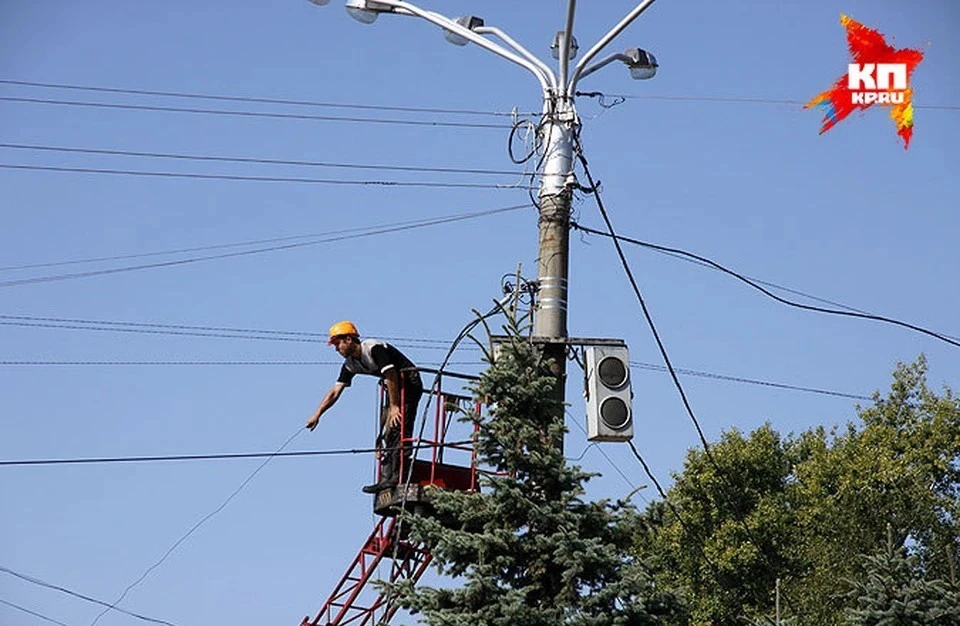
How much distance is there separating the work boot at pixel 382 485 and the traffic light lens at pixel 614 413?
2615mm

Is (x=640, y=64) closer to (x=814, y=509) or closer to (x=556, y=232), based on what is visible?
(x=556, y=232)

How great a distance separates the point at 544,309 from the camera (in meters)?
13.8

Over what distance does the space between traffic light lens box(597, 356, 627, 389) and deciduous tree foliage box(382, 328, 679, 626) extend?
0.48m

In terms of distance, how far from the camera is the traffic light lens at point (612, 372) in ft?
44.7

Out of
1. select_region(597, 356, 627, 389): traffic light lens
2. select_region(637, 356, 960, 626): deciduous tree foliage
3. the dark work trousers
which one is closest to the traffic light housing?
select_region(597, 356, 627, 389): traffic light lens

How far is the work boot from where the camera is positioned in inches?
601

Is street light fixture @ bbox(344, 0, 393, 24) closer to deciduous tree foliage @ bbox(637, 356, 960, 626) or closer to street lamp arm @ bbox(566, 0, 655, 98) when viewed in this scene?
street lamp arm @ bbox(566, 0, 655, 98)

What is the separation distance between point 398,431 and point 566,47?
4.06 meters

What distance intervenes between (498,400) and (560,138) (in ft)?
8.55

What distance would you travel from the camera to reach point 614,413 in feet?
44.6

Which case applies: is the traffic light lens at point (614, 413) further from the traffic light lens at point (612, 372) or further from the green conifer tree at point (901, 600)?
the green conifer tree at point (901, 600)

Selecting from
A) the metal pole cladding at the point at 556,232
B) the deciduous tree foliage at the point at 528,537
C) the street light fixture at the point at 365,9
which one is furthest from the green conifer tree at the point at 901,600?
the street light fixture at the point at 365,9

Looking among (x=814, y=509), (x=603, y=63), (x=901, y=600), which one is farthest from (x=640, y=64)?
(x=814, y=509)

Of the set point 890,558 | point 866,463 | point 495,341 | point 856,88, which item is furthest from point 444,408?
point 866,463
